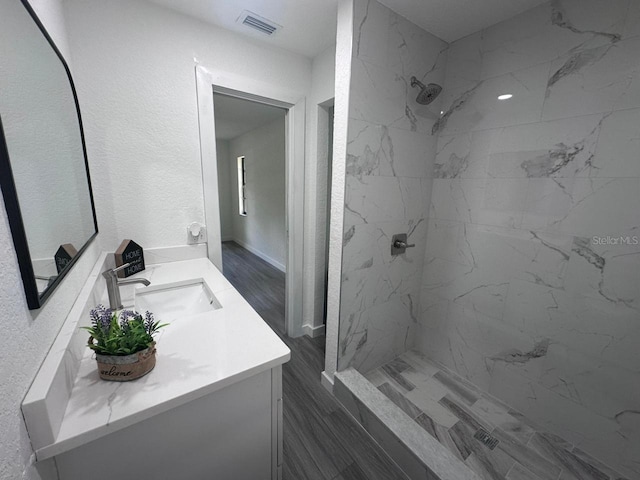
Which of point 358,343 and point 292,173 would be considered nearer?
point 358,343

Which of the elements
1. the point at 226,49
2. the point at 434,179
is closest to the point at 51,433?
the point at 226,49

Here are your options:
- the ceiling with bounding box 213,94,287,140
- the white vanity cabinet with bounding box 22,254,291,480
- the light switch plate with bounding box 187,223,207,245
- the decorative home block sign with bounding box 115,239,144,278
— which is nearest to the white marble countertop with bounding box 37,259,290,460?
the white vanity cabinet with bounding box 22,254,291,480

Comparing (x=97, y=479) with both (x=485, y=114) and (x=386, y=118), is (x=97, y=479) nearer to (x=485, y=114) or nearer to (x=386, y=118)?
(x=386, y=118)

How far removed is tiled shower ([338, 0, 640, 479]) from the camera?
1.17 m

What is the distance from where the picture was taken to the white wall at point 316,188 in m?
1.88

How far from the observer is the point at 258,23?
1.54 m

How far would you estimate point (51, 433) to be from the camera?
542mm

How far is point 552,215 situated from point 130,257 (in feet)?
7.54

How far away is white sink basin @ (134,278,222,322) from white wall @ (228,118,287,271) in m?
2.50

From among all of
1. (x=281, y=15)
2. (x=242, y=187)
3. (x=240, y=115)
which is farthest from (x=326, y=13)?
(x=242, y=187)

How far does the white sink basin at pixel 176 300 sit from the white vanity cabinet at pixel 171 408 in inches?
10.1

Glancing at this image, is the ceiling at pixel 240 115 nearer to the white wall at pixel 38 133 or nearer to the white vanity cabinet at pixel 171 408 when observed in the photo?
the white wall at pixel 38 133

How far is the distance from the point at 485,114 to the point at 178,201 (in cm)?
199

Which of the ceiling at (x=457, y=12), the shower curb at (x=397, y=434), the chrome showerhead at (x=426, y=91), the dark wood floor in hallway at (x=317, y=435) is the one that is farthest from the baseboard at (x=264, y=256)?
the ceiling at (x=457, y=12)
